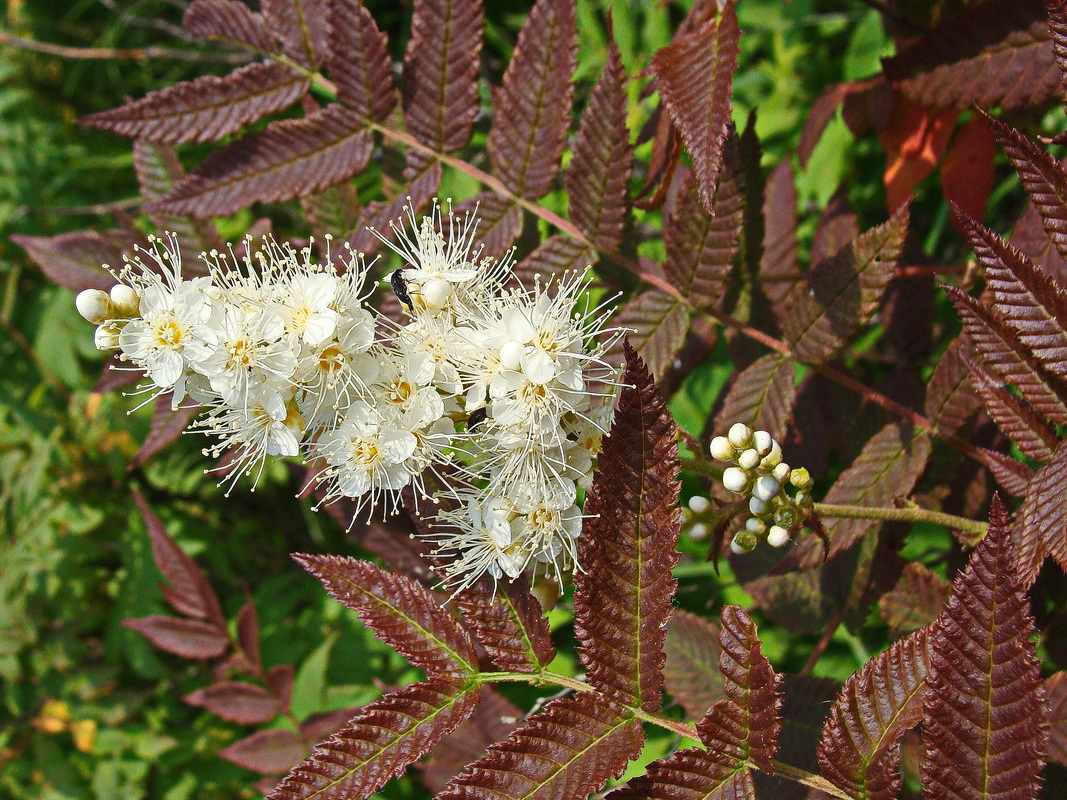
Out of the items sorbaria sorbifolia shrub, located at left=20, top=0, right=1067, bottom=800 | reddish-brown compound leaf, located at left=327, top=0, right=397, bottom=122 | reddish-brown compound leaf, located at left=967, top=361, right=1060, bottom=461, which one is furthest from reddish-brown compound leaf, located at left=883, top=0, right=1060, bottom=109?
reddish-brown compound leaf, located at left=327, top=0, right=397, bottom=122

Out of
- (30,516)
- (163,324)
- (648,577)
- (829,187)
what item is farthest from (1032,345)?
(30,516)

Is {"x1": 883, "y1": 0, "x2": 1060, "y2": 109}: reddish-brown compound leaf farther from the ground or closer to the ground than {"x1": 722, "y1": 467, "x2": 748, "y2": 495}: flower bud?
farther from the ground

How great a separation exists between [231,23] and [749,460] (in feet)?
5.11

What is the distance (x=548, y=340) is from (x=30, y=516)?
258cm

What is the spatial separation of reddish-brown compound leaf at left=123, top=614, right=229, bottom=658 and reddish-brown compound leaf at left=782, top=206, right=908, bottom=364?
1.91m

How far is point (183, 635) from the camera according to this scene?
251 cm

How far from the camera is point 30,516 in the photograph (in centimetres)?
308

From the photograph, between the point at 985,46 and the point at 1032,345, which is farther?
the point at 985,46

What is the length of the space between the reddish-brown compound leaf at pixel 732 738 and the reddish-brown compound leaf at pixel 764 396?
576 mm

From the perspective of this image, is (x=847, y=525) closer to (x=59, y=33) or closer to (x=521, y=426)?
(x=521, y=426)

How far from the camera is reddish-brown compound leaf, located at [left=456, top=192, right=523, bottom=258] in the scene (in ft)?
5.97

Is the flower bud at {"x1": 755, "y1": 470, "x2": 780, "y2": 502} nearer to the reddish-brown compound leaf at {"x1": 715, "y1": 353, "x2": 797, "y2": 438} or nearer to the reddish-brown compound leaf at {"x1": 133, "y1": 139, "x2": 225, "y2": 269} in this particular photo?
the reddish-brown compound leaf at {"x1": 715, "y1": 353, "x2": 797, "y2": 438}

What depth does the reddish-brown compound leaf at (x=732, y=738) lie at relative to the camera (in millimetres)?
1169

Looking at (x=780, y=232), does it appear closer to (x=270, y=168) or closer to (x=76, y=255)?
(x=270, y=168)
